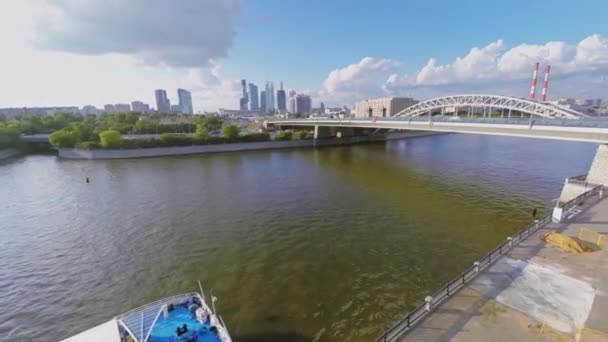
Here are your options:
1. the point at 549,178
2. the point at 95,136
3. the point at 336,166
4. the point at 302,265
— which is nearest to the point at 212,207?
the point at 302,265

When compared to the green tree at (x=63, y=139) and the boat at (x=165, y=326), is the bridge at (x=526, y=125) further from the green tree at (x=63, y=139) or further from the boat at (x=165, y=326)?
the green tree at (x=63, y=139)

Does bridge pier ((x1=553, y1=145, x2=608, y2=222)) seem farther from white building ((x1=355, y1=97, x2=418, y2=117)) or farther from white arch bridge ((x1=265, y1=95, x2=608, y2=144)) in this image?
white building ((x1=355, y1=97, x2=418, y2=117))

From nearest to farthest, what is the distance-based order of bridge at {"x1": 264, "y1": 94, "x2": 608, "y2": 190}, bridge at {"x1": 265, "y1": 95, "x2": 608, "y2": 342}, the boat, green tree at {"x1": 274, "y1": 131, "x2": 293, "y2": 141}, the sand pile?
bridge at {"x1": 265, "y1": 95, "x2": 608, "y2": 342} < the boat < the sand pile < bridge at {"x1": 264, "y1": 94, "x2": 608, "y2": 190} < green tree at {"x1": 274, "y1": 131, "x2": 293, "y2": 141}

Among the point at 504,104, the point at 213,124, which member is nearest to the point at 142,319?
the point at 504,104

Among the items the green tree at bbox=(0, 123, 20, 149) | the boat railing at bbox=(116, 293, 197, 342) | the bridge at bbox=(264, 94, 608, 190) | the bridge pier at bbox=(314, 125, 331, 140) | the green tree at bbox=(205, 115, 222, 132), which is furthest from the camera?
the green tree at bbox=(205, 115, 222, 132)

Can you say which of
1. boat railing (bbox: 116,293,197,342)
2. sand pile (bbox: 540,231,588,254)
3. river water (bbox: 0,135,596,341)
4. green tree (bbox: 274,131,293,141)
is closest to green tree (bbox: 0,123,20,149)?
river water (bbox: 0,135,596,341)

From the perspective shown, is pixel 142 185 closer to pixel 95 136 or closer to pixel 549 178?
pixel 95 136
